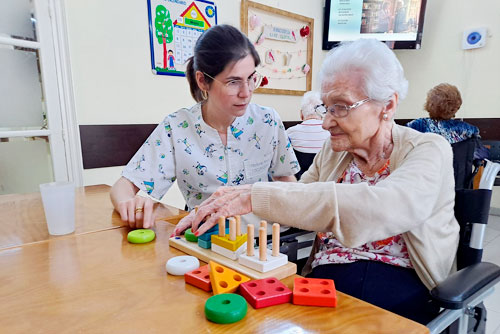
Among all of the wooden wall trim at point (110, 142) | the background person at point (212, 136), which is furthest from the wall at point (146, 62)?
the background person at point (212, 136)

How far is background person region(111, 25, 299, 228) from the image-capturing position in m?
1.30

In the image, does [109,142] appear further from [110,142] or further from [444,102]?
[444,102]

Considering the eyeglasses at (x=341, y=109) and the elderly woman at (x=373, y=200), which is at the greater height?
the eyeglasses at (x=341, y=109)

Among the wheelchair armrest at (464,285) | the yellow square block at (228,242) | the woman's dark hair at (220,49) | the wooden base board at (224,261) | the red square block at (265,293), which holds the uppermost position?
the woman's dark hair at (220,49)

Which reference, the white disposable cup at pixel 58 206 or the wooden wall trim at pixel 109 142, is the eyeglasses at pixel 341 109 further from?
the wooden wall trim at pixel 109 142

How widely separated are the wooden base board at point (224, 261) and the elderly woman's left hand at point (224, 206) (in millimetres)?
40

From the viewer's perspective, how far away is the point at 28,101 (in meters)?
2.05

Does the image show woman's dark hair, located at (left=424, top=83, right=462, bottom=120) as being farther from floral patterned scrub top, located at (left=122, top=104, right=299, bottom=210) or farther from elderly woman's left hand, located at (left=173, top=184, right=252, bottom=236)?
elderly woman's left hand, located at (left=173, top=184, right=252, bottom=236)

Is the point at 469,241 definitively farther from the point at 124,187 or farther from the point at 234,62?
the point at 124,187

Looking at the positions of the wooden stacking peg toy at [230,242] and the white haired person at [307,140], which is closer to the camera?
the wooden stacking peg toy at [230,242]

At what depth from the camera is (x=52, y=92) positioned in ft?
6.82

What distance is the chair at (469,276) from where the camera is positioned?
709 millimetres

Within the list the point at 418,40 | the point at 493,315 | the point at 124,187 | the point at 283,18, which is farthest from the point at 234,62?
the point at 418,40

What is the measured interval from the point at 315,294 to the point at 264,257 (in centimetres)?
15
